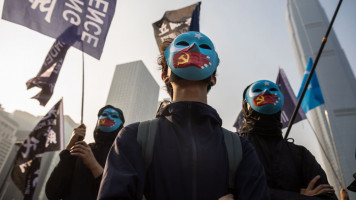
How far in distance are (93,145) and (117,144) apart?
9.06 ft

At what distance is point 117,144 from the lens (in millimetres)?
1476

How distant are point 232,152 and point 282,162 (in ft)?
4.60

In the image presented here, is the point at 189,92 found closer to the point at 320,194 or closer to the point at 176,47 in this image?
the point at 176,47

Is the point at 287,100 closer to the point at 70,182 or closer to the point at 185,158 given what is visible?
the point at 70,182

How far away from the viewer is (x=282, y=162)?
8.64ft

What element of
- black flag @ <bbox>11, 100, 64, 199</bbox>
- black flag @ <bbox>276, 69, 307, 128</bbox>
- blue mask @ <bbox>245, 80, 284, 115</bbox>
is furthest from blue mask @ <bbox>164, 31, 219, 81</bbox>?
black flag @ <bbox>276, 69, 307, 128</bbox>

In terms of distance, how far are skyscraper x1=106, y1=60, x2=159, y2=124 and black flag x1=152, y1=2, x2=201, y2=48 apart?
126 meters

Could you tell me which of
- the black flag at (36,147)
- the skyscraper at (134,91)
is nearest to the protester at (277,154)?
the black flag at (36,147)

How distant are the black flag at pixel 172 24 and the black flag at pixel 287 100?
482 centimetres

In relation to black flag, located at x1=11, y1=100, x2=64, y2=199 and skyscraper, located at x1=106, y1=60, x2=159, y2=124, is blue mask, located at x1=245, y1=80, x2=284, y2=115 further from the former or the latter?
skyscraper, located at x1=106, y1=60, x2=159, y2=124

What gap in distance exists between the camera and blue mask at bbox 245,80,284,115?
3.15 meters

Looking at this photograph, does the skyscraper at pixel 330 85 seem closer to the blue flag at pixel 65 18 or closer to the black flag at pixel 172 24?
the black flag at pixel 172 24

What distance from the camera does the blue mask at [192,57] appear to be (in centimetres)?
177

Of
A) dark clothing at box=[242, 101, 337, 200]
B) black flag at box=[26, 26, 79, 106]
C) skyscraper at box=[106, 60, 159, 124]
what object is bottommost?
dark clothing at box=[242, 101, 337, 200]
